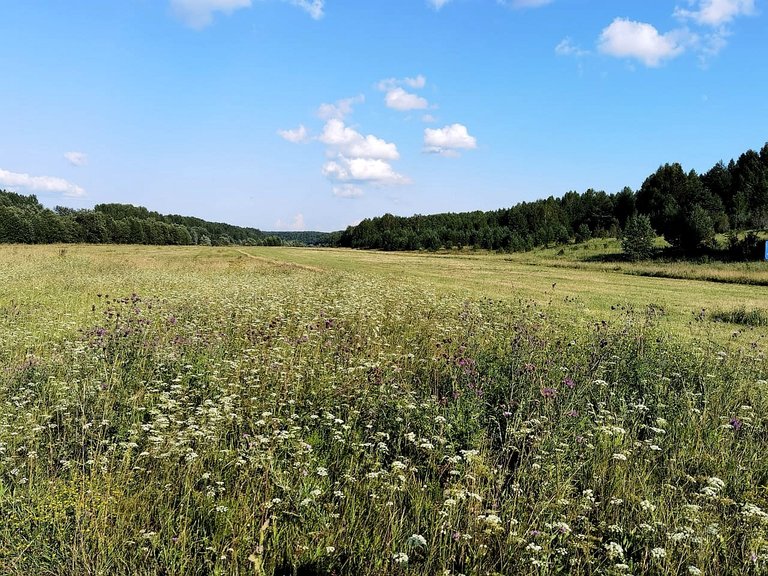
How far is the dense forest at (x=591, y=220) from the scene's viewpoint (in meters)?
66.0

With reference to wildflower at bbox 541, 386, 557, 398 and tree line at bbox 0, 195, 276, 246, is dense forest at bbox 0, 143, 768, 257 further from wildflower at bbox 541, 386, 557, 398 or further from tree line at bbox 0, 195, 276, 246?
wildflower at bbox 541, 386, 557, 398

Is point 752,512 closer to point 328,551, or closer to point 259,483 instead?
point 328,551

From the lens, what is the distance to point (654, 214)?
293 feet

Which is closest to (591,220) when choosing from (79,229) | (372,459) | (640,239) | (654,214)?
(654,214)

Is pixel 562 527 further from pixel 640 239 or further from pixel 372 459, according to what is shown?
pixel 640 239

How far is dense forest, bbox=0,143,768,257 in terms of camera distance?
2598 inches

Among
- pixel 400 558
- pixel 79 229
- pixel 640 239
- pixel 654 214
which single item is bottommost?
pixel 400 558

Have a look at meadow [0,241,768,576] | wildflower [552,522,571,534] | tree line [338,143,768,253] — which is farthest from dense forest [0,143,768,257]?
wildflower [552,522,571,534]

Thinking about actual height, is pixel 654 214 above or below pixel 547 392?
above

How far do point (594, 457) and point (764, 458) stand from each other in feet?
6.23

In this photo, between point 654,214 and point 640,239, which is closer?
point 640,239

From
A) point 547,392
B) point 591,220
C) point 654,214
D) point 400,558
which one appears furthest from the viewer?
point 591,220

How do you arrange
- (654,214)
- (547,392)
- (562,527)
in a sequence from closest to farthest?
(562,527) → (547,392) → (654,214)

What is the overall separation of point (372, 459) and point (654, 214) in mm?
100800
